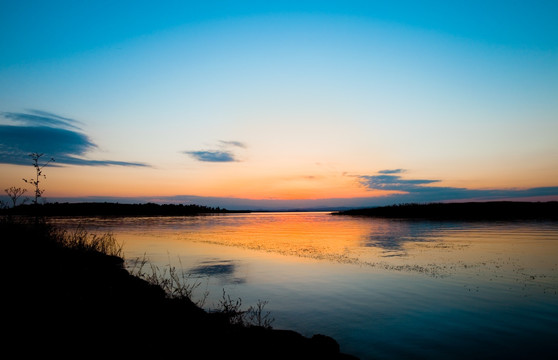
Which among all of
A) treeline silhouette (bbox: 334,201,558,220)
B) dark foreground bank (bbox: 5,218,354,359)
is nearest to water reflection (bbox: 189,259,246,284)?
dark foreground bank (bbox: 5,218,354,359)

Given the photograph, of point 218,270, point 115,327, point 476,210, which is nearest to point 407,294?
point 218,270

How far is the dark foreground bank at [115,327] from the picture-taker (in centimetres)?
678

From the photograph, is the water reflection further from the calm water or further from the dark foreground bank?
the dark foreground bank

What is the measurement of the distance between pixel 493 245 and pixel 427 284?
53.3ft

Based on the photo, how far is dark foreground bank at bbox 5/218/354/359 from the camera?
6.78m

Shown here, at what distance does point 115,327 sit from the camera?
25.4ft

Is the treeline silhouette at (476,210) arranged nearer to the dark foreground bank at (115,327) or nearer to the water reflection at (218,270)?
the water reflection at (218,270)

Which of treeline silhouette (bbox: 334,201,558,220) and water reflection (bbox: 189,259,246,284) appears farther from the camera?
treeline silhouette (bbox: 334,201,558,220)

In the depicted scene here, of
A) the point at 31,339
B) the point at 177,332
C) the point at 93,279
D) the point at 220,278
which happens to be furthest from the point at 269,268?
the point at 31,339

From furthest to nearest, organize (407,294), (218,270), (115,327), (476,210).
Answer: (476,210) → (218,270) → (407,294) → (115,327)

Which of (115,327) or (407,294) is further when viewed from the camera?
(407,294)

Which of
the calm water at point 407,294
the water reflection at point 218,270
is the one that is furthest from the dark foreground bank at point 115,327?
the water reflection at point 218,270

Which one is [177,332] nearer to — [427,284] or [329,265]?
[427,284]

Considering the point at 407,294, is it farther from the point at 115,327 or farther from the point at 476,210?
the point at 476,210
